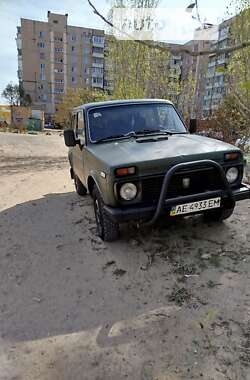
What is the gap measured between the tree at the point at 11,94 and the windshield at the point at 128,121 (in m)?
73.2

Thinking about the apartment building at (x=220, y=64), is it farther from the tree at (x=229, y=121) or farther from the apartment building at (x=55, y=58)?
the apartment building at (x=55, y=58)

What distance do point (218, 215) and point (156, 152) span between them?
148cm

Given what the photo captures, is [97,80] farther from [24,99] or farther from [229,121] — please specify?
[229,121]

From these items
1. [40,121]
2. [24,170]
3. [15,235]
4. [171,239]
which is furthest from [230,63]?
[40,121]

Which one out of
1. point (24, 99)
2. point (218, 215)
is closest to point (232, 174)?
point (218, 215)

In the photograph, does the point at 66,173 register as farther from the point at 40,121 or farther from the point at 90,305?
the point at 40,121

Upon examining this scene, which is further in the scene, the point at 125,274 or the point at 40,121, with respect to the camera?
the point at 40,121

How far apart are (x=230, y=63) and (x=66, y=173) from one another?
674 centimetres

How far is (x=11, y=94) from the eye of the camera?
234 feet

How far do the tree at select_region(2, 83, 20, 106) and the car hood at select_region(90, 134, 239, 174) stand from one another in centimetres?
7407

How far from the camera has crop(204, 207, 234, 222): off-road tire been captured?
13.6ft

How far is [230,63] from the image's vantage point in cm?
1038

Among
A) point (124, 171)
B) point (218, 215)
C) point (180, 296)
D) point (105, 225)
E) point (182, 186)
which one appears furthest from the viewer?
point (218, 215)

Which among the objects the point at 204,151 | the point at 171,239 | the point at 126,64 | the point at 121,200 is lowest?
the point at 171,239
